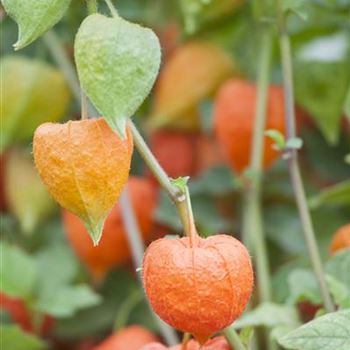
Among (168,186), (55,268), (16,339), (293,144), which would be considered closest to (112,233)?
(55,268)

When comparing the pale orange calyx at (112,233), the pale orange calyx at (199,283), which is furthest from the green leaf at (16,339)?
the pale orange calyx at (199,283)

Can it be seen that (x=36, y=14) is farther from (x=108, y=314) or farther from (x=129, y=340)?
(x=108, y=314)

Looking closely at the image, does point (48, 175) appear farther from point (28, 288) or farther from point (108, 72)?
point (28, 288)

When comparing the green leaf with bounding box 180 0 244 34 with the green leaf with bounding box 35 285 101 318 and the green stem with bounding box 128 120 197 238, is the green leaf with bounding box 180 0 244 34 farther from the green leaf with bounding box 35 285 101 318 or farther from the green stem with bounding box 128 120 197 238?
the green stem with bounding box 128 120 197 238

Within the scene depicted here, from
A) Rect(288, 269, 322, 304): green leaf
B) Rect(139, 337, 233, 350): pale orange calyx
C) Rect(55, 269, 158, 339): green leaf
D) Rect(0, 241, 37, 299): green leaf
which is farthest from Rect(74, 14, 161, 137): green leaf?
Rect(55, 269, 158, 339): green leaf

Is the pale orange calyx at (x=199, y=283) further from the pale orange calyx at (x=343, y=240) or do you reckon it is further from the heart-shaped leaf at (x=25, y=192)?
the heart-shaped leaf at (x=25, y=192)

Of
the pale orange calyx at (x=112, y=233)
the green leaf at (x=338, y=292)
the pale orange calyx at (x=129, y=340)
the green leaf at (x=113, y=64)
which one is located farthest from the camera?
the pale orange calyx at (x=112, y=233)
